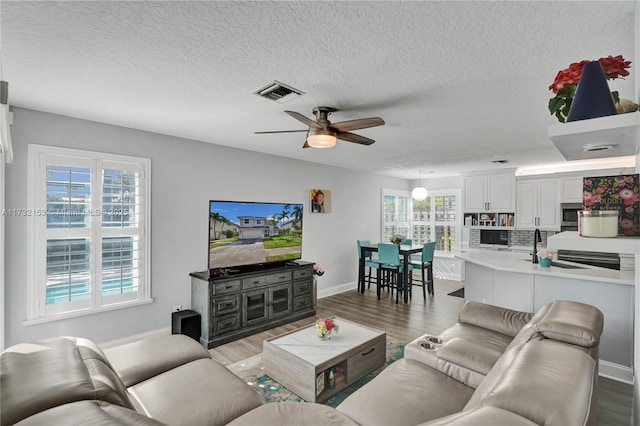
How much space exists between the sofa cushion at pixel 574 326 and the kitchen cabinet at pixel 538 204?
186 inches

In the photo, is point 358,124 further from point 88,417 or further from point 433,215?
point 433,215

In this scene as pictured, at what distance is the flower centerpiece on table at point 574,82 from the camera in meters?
1.14

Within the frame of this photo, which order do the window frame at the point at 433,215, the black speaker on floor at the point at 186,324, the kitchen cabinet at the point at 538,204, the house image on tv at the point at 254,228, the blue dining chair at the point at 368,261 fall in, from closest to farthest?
the black speaker on floor at the point at 186,324, the house image on tv at the point at 254,228, the kitchen cabinet at the point at 538,204, the blue dining chair at the point at 368,261, the window frame at the point at 433,215

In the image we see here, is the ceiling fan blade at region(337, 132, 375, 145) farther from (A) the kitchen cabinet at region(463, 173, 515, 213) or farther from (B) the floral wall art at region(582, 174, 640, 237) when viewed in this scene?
(A) the kitchen cabinet at region(463, 173, 515, 213)

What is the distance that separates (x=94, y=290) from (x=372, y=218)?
526 cm

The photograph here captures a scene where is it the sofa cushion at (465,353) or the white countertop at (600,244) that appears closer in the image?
the white countertop at (600,244)

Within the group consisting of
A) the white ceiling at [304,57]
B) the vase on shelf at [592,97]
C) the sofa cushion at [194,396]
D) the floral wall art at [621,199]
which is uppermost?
the white ceiling at [304,57]

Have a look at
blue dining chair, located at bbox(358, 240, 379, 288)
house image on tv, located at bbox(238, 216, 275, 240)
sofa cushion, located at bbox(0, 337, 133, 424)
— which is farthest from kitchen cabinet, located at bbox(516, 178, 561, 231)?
sofa cushion, located at bbox(0, 337, 133, 424)

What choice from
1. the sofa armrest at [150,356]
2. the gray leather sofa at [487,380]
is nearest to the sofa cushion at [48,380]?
the sofa armrest at [150,356]

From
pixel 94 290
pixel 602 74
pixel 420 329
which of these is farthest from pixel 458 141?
pixel 94 290

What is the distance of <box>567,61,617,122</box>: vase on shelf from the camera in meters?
1.07

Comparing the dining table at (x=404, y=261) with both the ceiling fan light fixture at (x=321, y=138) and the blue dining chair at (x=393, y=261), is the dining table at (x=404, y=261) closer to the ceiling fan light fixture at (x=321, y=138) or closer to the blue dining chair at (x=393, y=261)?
the blue dining chair at (x=393, y=261)

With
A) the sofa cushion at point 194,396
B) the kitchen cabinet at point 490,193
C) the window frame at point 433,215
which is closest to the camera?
the sofa cushion at point 194,396

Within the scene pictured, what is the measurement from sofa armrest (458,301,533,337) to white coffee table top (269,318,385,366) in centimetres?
86
